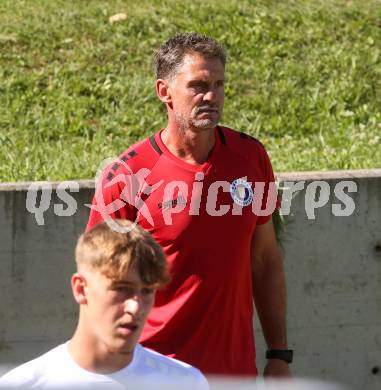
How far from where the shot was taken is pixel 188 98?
17.0 feet

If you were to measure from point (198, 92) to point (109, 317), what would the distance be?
4.43 feet

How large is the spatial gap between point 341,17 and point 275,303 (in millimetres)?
6169

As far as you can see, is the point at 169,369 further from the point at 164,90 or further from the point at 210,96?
the point at 164,90

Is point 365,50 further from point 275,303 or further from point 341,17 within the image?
point 275,303

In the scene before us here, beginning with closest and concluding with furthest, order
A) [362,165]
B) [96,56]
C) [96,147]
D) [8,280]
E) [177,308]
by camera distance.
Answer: [177,308]
[8,280]
[362,165]
[96,147]
[96,56]

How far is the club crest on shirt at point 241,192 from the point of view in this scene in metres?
5.20

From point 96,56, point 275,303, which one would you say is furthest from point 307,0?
point 275,303

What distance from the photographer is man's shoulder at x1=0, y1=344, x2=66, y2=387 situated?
402cm

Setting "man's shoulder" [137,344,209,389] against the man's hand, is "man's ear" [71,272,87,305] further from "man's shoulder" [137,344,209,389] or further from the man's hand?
the man's hand

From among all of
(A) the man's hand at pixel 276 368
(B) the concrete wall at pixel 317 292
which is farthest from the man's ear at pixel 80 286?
(B) the concrete wall at pixel 317 292

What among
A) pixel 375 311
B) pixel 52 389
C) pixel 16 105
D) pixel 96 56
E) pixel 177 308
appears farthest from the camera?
pixel 96 56

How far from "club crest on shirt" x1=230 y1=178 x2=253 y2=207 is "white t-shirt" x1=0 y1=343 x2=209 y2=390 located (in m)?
1.03

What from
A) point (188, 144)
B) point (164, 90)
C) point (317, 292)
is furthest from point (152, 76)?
point (188, 144)

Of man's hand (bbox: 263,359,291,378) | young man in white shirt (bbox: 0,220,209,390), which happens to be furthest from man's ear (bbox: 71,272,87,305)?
man's hand (bbox: 263,359,291,378)
